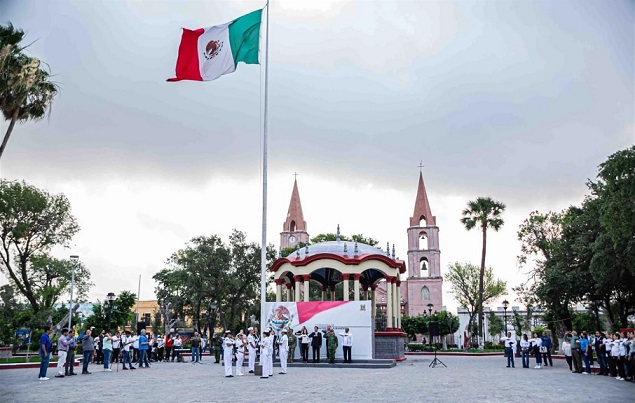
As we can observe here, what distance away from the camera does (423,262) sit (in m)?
85.8

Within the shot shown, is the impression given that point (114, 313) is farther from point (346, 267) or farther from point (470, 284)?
point (470, 284)

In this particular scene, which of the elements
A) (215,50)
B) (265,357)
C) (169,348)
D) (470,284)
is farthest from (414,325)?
(215,50)

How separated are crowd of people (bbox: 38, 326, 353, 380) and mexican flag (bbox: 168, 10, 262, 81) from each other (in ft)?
29.5

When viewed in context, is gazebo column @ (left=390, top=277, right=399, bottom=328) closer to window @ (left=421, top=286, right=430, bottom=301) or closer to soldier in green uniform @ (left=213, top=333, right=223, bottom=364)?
soldier in green uniform @ (left=213, top=333, right=223, bottom=364)

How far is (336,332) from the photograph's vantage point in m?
25.5

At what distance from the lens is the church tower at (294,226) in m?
90.4

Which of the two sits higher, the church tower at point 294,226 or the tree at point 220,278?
the church tower at point 294,226

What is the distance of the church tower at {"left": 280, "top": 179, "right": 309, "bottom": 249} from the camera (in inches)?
3558

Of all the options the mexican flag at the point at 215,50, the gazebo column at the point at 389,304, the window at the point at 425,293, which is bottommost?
the gazebo column at the point at 389,304

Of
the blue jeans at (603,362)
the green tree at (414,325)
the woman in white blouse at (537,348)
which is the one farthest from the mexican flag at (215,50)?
the green tree at (414,325)

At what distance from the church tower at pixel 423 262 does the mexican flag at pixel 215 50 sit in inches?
2707

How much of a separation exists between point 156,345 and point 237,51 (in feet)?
61.0

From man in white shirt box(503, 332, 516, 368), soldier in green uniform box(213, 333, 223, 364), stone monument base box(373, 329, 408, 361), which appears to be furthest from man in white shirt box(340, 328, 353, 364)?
man in white shirt box(503, 332, 516, 368)

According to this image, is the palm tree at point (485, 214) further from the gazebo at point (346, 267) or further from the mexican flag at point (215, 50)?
the mexican flag at point (215, 50)
